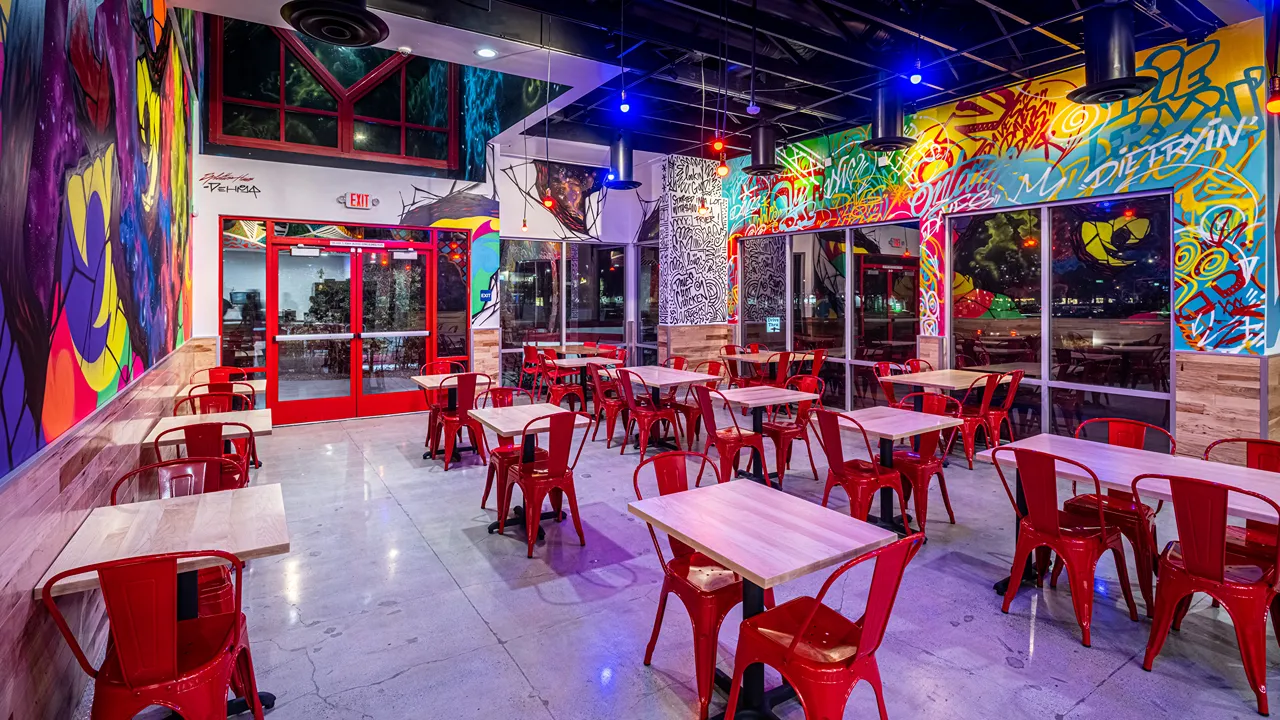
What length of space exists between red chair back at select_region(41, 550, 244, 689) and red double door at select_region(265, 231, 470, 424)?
20.9 ft

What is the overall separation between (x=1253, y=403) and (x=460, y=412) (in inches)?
Result: 286

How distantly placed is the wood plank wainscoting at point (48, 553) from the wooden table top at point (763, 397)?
4108mm

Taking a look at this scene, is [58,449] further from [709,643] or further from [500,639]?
[709,643]

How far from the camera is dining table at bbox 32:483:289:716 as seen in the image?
2170mm

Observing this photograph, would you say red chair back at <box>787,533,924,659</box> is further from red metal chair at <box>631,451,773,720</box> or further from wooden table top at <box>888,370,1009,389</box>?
wooden table top at <box>888,370,1009,389</box>

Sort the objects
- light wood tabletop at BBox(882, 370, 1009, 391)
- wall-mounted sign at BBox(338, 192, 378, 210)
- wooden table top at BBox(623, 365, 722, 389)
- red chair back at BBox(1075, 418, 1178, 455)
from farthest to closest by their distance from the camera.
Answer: wall-mounted sign at BBox(338, 192, 378, 210) < wooden table top at BBox(623, 365, 722, 389) < light wood tabletop at BBox(882, 370, 1009, 391) < red chair back at BBox(1075, 418, 1178, 455)

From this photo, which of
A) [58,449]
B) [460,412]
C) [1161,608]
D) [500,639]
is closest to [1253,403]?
[1161,608]

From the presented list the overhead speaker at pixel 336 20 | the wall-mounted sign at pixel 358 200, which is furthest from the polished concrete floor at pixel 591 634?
the wall-mounted sign at pixel 358 200

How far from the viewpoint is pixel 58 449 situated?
226 cm

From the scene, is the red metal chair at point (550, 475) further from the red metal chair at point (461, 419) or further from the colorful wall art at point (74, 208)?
the colorful wall art at point (74, 208)

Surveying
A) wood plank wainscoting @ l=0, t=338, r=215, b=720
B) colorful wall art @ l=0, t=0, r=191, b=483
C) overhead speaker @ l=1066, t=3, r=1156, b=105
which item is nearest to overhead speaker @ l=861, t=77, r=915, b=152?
overhead speaker @ l=1066, t=3, r=1156, b=105

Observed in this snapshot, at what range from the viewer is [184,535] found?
2.43 m

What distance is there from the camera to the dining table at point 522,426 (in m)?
4.36

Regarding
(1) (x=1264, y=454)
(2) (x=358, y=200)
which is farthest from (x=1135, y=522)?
(2) (x=358, y=200)
